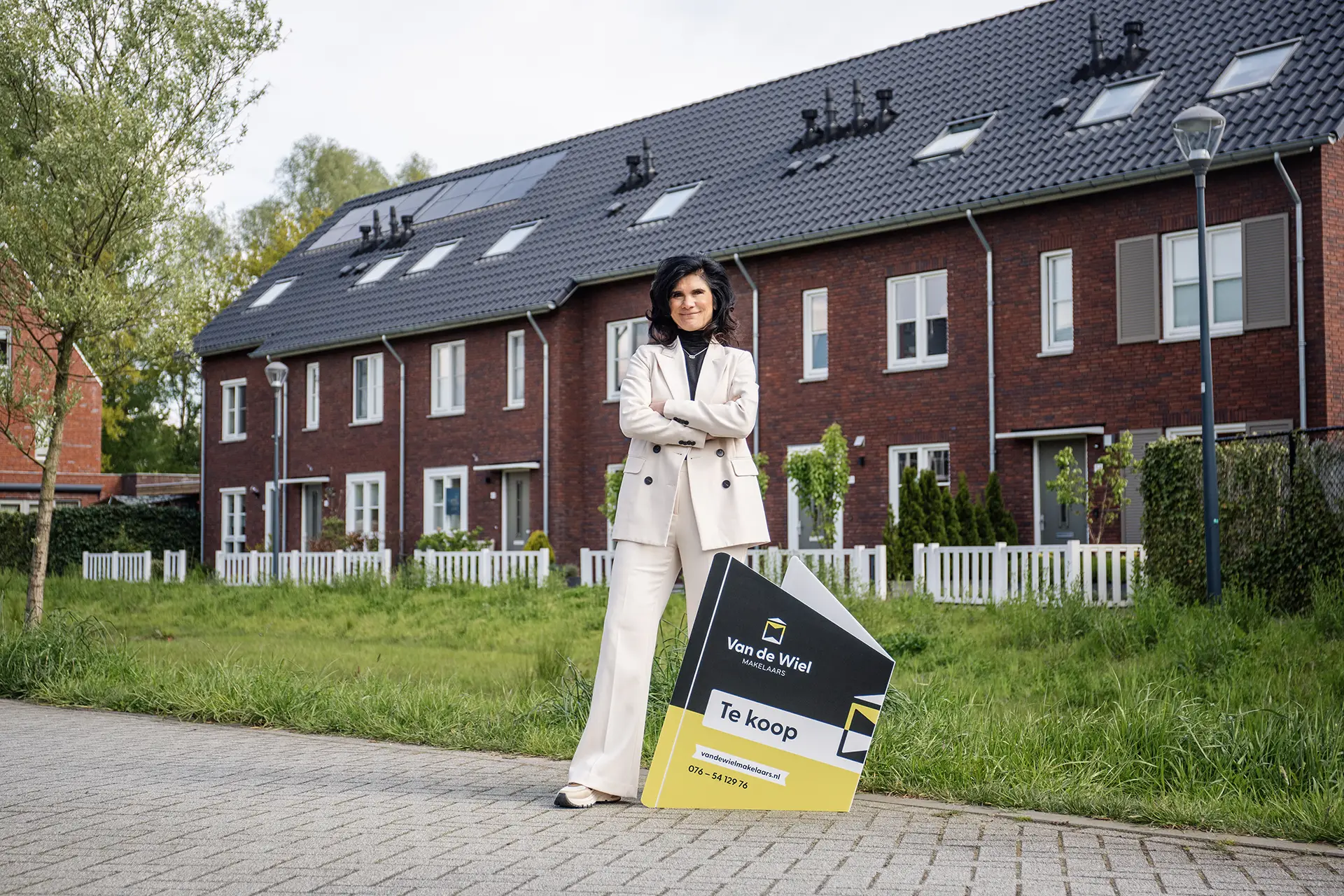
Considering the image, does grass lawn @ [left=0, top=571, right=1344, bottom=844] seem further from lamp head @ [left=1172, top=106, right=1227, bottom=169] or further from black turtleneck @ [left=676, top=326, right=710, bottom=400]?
lamp head @ [left=1172, top=106, right=1227, bottom=169]

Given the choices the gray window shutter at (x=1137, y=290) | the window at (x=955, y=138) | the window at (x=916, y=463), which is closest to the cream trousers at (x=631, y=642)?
the gray window shutter at (x=1137, y=290)

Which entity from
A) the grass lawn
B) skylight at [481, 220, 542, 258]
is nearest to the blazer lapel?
the grass lawn

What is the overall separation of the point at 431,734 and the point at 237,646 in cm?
670

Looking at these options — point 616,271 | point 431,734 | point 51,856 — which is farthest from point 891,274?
point 51,856

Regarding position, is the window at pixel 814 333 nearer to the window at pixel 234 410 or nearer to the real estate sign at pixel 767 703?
the window at pixel 234 410

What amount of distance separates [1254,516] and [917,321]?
32.6ft

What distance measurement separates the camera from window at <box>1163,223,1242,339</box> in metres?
18.6

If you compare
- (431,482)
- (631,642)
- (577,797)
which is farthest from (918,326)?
(577,797)

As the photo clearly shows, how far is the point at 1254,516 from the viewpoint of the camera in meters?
12.9

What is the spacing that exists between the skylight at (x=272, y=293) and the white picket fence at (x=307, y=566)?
469 inches

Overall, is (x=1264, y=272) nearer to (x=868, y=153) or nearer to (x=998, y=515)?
(x=998, y=515)

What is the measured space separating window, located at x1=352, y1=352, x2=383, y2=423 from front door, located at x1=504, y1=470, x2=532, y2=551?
442 cm

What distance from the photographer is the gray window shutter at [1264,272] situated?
1797 cm

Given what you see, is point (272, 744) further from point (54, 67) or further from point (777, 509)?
point (777, 509)
